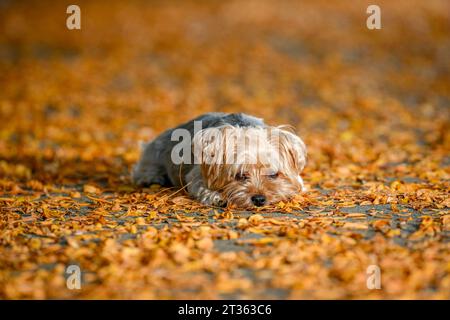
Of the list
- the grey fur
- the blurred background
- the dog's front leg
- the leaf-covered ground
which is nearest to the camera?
the leaf-covered ground

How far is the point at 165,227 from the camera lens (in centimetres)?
632

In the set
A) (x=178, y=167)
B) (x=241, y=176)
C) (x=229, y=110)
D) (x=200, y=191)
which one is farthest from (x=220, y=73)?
(x=241, y=176)

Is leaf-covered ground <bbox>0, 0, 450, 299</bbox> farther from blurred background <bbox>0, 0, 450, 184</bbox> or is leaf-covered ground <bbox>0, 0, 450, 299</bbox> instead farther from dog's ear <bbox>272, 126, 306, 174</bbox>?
dog's ear <bbox>272, 126, 306, 174</bbox>

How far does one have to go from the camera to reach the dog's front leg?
7.08 m

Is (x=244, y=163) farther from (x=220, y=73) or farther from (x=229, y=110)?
(x=220, y=73)

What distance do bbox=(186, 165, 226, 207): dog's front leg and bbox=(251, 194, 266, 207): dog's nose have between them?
1.37ft

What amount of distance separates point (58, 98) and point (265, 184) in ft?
33.3

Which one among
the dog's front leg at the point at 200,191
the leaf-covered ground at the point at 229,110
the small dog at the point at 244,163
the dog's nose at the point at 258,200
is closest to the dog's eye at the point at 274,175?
the small dog at the point at 244,163

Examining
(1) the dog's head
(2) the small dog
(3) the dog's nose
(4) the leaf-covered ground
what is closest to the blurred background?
(4) the leaf-covered ground

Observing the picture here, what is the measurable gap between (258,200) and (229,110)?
768 centimetres

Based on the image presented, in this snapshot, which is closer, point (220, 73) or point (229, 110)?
point (229, 110)

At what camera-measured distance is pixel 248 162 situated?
678cm

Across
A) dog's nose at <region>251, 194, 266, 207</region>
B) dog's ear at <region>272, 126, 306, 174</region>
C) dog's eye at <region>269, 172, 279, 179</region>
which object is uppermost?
dog's ear at <region>272, 126, 306, 174</region>

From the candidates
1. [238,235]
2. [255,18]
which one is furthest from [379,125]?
[255,18]
